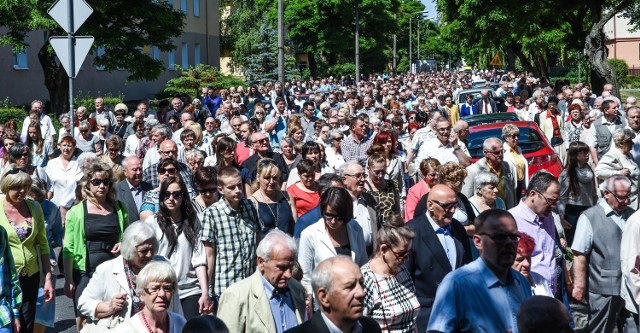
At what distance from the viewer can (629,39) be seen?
102 metres

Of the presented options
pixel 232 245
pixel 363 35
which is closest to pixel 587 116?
pixel 232 245

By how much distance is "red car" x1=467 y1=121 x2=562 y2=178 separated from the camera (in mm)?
15141

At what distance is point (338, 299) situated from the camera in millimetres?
4824

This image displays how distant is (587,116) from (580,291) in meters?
9.60

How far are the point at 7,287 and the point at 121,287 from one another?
0.95m

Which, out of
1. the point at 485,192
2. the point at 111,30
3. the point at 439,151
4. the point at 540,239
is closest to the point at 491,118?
the point at 439,151

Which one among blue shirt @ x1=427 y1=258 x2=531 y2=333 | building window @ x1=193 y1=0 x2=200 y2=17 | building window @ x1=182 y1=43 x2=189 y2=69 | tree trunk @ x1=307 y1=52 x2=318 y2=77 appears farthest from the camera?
tree trunk @ x1=307 y1=52 x2=318 y2=77

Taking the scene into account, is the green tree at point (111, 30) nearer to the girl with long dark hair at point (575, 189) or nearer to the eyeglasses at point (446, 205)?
the girl with long dark hair at point (575, 189)

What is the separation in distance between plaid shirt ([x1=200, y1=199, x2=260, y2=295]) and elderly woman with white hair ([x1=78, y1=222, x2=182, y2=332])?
3.60 feet

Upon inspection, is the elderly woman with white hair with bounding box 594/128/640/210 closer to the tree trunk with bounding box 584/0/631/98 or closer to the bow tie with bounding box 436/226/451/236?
the bow tie with bounding box 436/226/451/236

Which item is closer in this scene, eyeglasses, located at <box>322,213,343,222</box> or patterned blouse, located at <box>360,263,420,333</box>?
patterned blouse, located at <box>360,263,420,333</box>

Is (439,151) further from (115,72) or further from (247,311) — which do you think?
(115,72)

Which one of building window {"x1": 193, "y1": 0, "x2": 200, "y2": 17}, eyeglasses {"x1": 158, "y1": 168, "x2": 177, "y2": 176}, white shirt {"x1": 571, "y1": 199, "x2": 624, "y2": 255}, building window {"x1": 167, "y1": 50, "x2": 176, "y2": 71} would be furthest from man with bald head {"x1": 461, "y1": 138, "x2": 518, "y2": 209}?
building window {"x1": 193, "y1": 0, "x2": 200, "y2": 17}

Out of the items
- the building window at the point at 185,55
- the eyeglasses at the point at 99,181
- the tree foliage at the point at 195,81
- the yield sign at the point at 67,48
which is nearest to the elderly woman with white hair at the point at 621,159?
the eyeglasses at the point at 99,181
